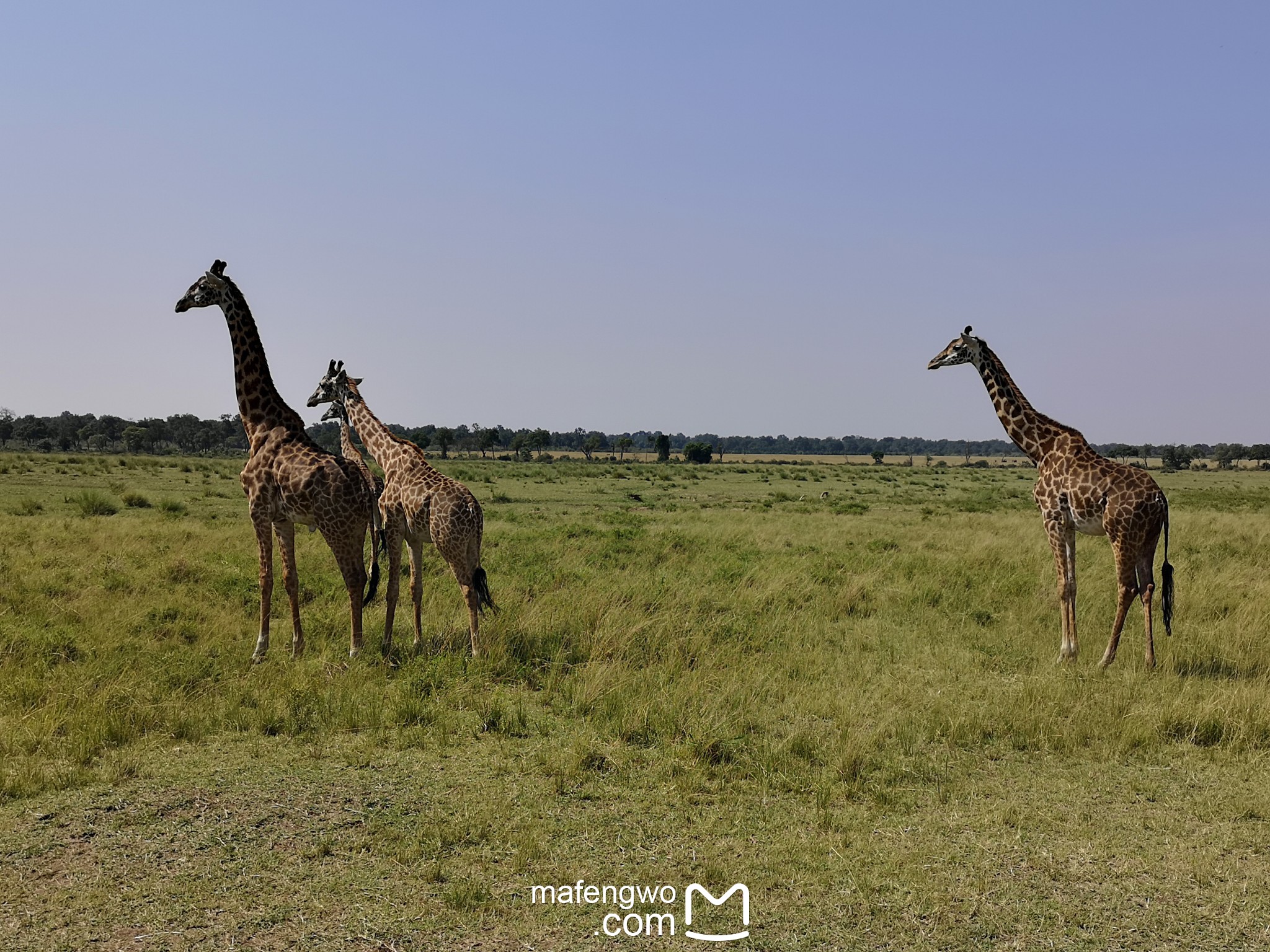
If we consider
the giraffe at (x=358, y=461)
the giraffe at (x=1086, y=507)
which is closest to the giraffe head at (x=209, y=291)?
the giraffe at (x=358, y=461)

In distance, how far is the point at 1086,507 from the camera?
9.09 m

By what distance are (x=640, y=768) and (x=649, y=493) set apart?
35856mm

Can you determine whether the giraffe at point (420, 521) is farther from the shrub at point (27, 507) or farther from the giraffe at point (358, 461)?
the shrub at point (27, 507)

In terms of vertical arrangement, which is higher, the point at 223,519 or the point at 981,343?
the point at 981,343

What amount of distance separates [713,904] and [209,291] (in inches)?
323

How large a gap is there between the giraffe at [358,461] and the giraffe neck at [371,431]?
0.32 ft

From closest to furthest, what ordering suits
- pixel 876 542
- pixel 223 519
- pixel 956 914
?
1. pixel 956 914
2. pixel 876 542
3. pixel 223 519

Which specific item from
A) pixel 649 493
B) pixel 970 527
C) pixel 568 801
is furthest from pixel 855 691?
pixel 649 493

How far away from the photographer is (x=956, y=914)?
4.21 m

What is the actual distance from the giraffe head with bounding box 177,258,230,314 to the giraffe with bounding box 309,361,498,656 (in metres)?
2.14

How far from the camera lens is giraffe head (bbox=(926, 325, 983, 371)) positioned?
34.6 ft

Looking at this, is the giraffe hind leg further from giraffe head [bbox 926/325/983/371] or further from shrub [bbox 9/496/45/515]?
shrub [bbox 9/496/45/515]

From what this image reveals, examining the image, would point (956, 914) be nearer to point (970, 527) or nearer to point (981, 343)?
point (981, 343)

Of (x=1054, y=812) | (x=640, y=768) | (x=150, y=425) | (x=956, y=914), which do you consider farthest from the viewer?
(x=150, y=425)
